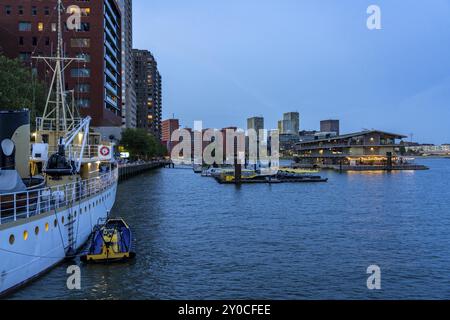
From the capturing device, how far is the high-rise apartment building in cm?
12094

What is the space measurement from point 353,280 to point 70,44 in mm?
117284

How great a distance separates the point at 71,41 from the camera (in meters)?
126

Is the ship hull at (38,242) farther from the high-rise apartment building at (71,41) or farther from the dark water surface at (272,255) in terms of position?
the high-rise apartment building at (71,41)

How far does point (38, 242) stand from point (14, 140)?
8.14 m

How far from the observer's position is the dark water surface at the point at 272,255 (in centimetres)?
2498

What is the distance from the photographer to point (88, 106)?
124750 millimetres

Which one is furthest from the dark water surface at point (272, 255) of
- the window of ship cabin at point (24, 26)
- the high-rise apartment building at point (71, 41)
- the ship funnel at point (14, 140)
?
the window of ship cabin at point (24, 26)

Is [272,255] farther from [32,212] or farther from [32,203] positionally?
[32,212]

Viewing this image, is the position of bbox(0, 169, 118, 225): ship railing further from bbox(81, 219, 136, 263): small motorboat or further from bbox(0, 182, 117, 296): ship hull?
bbox(81, 219, 136, 263): small motorboat

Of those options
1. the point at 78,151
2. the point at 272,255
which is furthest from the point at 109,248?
the point at 78,151

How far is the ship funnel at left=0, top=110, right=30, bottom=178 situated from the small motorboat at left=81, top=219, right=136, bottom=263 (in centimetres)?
696

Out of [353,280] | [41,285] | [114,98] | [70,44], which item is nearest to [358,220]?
[353,280]

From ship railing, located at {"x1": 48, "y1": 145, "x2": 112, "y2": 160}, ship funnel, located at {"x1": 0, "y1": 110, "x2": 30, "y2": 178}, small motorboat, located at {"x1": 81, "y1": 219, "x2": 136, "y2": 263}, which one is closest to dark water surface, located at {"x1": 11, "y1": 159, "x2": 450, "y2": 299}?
small motorboat, located at {"x1": 81, "y1": 219, "x2": 136, "y2": 263}
